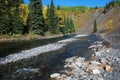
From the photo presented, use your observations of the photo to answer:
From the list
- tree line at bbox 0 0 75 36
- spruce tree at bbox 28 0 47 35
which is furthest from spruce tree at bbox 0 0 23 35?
spruce tree at bbox 28 0 47 35

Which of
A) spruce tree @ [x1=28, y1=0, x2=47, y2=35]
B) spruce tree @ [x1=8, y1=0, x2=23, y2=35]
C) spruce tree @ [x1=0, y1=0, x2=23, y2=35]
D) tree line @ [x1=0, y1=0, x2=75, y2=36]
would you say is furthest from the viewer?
spruce tree @ [x1=28, y1=0, x2=47, y2=35]

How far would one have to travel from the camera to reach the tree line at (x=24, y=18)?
6569 centimetres

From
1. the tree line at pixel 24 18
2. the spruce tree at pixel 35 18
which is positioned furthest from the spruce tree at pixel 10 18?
the spruce tree at pixel 35 18

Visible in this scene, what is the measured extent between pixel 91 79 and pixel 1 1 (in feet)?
168

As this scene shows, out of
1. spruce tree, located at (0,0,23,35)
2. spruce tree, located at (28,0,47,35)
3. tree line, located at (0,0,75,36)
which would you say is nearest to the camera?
spruce tree, located at (0,0,23,35)

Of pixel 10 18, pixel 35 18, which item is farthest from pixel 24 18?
pixel 10 18

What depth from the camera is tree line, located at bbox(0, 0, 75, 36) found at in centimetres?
6569

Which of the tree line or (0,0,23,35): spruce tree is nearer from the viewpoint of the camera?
(0,0,23,35): spruce tree

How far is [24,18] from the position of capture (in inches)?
3206

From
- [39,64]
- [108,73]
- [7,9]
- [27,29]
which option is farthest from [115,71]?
[27,29]

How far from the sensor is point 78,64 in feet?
84.2

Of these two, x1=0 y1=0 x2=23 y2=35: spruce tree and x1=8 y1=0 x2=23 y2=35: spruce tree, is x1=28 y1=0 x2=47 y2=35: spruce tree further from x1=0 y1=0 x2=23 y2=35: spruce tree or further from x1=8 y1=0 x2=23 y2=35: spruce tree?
x1=8 y1=0 x2=23 y2=35: spruce tree

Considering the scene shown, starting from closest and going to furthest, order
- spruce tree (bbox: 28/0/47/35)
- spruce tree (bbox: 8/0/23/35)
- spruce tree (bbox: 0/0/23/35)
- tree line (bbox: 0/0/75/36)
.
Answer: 1. spruce tree (bbox: 0/0/23/35)
2. tree line (bbox: 0/0/75/36)
3. spruce tree (bbox: 8/0/23/35)
4. spruce tree (bbox: 28/0/47/35)

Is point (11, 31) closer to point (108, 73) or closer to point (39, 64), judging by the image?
point (39, 64)
